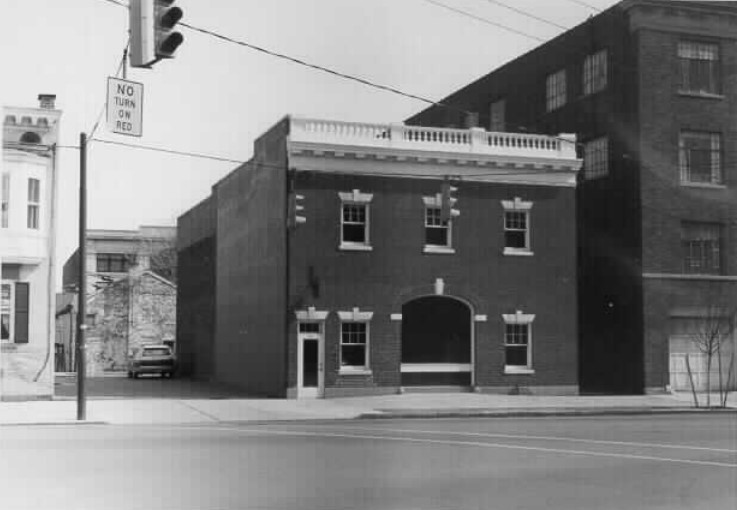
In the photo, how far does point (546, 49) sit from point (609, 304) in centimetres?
1100

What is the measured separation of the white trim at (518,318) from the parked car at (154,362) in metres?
21.0

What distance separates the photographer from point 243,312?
Answer: 36656 mm

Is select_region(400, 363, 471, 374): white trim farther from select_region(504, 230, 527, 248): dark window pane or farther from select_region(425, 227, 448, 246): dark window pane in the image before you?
select_region(504, 230, 527, 248): dark window pane

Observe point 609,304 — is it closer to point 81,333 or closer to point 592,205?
point 592,205

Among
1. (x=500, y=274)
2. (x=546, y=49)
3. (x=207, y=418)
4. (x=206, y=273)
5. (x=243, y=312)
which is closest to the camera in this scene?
(x=207, y=418)

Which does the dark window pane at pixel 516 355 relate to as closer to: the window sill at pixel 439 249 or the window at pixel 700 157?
the window sill at pixel 439 249

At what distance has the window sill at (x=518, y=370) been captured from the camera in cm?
3164

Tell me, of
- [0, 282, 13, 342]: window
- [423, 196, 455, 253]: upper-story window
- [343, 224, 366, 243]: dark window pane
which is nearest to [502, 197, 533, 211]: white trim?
[423, 196, 455, 253]: upper-story window

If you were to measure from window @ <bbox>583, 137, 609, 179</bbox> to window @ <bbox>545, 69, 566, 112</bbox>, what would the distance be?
2.84 m

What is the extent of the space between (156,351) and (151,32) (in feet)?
131

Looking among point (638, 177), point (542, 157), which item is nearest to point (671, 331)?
point (638, 177)

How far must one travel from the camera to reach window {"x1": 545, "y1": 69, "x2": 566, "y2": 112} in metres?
38.4

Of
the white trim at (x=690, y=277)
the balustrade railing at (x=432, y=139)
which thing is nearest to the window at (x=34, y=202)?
the balustrade railing at (x=432, y=139)

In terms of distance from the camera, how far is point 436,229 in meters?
31.5
